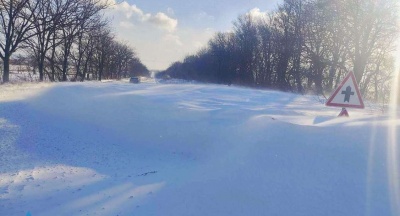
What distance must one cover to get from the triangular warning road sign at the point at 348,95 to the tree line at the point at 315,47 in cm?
1384

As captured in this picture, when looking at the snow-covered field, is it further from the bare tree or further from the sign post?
the bare tree

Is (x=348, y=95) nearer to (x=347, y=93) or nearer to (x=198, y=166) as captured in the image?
(x=347, y=93)

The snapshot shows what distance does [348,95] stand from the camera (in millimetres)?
7012

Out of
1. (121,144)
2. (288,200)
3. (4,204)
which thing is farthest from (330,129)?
(4,204)

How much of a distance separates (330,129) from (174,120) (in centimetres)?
399

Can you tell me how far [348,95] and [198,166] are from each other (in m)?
3.69

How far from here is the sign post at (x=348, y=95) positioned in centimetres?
689

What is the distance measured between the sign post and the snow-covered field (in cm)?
43

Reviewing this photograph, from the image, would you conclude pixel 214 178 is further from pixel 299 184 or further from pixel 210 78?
pixel 210 78

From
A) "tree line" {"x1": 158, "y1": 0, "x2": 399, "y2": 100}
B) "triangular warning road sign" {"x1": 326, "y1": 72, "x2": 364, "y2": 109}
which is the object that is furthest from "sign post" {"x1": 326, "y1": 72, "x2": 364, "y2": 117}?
"tree line" {"x1": 158, "y1": 0, "x2": 399, "y2": 100}

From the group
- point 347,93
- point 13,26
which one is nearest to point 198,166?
point 347,93

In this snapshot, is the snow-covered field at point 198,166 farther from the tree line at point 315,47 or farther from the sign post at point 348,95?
the tree line at point 315,47

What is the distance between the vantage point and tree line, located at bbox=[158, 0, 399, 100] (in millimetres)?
24594

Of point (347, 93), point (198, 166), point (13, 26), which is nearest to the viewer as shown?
point (198, 166)
